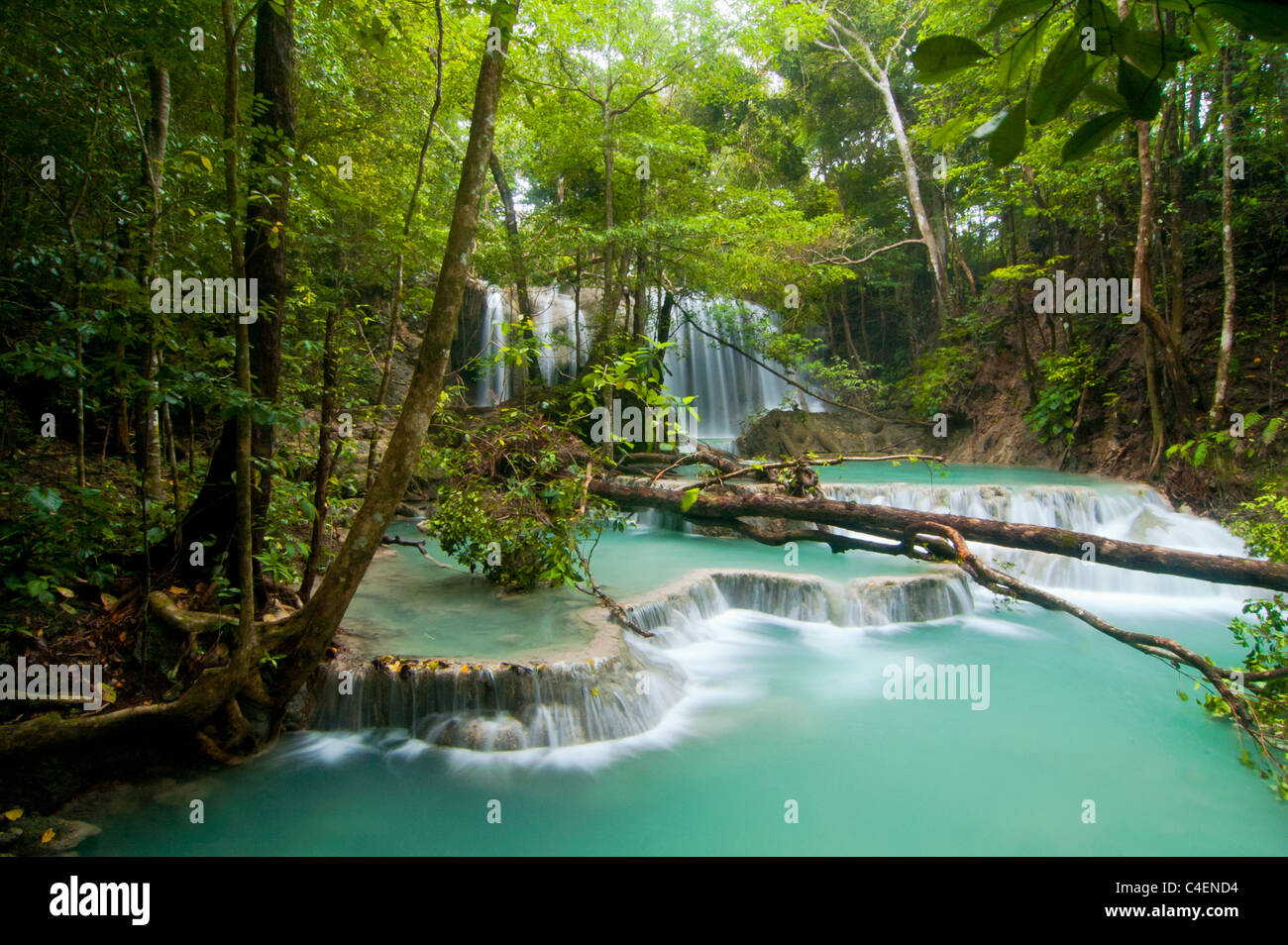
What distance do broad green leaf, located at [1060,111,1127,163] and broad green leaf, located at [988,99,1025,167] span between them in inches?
2.3

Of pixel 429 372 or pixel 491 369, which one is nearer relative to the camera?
pixel 429 372

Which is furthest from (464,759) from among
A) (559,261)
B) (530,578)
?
(559,261)

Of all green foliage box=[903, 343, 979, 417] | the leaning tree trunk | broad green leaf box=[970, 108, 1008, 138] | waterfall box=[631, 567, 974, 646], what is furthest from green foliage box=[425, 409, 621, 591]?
green foliage box=[903, 343, 979, 417]

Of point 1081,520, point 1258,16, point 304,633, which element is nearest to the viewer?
point 1258,16

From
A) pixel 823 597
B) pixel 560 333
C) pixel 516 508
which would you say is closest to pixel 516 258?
pixel 560 333

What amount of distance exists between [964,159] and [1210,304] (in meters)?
9.31

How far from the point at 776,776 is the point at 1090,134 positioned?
15.5ft

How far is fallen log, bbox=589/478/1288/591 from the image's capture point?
386 cm

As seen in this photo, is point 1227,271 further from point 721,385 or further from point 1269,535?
point 721,385

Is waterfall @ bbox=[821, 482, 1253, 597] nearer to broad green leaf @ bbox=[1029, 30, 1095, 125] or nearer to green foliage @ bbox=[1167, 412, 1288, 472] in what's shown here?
green foliage @ bbox=[1167, 412, 1288, 472]

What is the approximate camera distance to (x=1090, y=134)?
762 mm

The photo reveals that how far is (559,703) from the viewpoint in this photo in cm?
495

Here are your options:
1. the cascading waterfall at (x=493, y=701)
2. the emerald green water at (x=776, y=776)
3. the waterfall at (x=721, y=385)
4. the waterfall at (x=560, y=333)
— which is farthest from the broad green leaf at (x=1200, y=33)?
the waterfall at (x=721, y=385)
